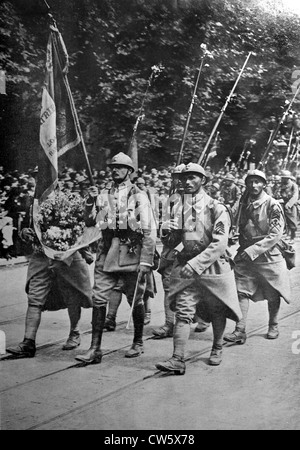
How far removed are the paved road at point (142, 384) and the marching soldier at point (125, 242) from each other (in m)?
0.40

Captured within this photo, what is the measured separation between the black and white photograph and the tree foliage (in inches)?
0.4

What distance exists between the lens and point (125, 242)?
4777 millimetres

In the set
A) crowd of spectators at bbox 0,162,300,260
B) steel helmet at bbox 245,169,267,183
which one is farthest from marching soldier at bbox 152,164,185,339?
steel helmet at bbox 245,169,267,183

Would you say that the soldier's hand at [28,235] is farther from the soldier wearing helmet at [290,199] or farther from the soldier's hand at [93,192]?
the soldier wearing helmet at [290,199]

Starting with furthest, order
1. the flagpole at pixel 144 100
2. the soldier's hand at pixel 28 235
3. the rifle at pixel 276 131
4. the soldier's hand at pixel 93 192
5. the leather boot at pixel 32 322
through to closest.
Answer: the rifle at pixel 276 131 → the flagpole at pixel 144 100 → the soldier's hand at pixel 93 192 → the soldier's hand at pixel 28 235 → the leather boot at pixel 32 322

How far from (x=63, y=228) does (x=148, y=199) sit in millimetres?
696

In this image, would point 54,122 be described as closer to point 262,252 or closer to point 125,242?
point 125,242

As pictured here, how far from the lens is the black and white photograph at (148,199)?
4.57 metres

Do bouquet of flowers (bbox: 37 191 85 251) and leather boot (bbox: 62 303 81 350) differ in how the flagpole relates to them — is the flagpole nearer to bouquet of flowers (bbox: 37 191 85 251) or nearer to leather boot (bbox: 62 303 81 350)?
bouquet of flowers (bbox: 37 191 85 251)

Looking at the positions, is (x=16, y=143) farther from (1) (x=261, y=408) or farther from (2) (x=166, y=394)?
(1) (x=261, y=408)

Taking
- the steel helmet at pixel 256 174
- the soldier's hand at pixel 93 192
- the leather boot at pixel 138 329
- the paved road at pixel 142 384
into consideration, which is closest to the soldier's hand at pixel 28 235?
the paved road at pixel 142 384

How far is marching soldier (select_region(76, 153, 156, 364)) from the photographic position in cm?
475
